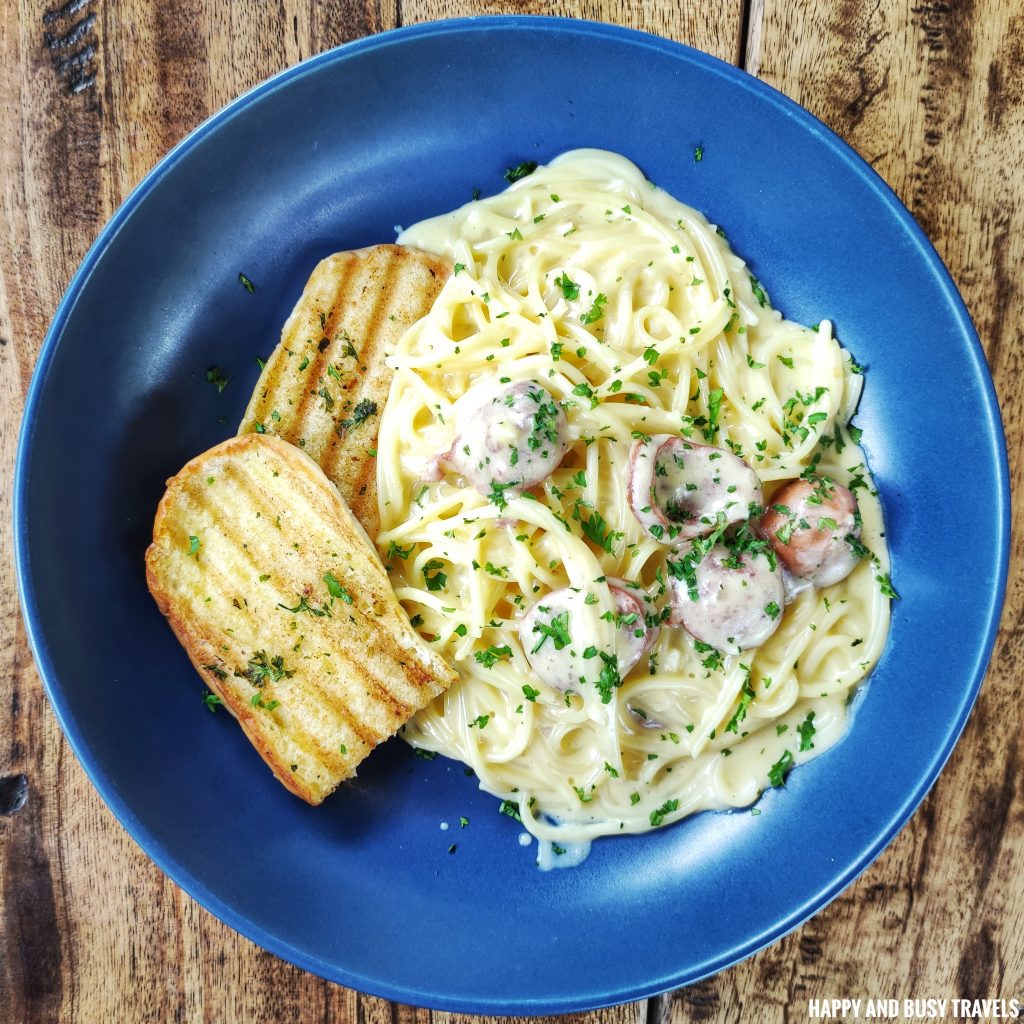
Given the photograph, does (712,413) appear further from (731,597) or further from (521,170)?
(521,170)

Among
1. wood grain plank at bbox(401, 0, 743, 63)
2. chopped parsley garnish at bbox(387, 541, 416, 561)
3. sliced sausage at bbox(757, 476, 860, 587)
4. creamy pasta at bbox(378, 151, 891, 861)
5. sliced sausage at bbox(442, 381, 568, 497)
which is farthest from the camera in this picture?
wood grain plank at bbox(401, 0, 743, 63)

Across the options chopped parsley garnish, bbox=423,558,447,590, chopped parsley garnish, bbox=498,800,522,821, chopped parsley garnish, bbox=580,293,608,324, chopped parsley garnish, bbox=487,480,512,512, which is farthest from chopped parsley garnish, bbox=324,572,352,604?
chopped parsley garnish, bbox=580,293,608,324

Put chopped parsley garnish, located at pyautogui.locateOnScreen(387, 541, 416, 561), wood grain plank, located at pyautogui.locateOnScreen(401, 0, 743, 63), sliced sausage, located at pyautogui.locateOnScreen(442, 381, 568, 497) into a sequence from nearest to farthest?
sliced sausage, located at pyautogui.locateOnScreen(442, 381, 568, 497), chopped parsley garnish, located at pyautogui.locateOnScreen(387, 541, 416, 561), wood grain plank, located at pyautogui.locateOnScreen(401, 0, 743, 63)

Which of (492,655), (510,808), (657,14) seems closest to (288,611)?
(492,655)

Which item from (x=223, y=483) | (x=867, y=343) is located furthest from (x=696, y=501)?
(x=223, y=483)

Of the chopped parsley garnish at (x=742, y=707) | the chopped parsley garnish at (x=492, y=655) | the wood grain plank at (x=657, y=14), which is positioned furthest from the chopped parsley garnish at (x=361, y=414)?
the chopped parsley garnish at (x=742, y=707)

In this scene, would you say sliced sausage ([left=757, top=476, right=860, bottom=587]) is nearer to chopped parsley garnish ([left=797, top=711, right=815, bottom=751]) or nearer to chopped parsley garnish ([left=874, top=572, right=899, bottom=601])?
chopped parsley garnish ([left=874, top=572, right=899, bottom=601])
